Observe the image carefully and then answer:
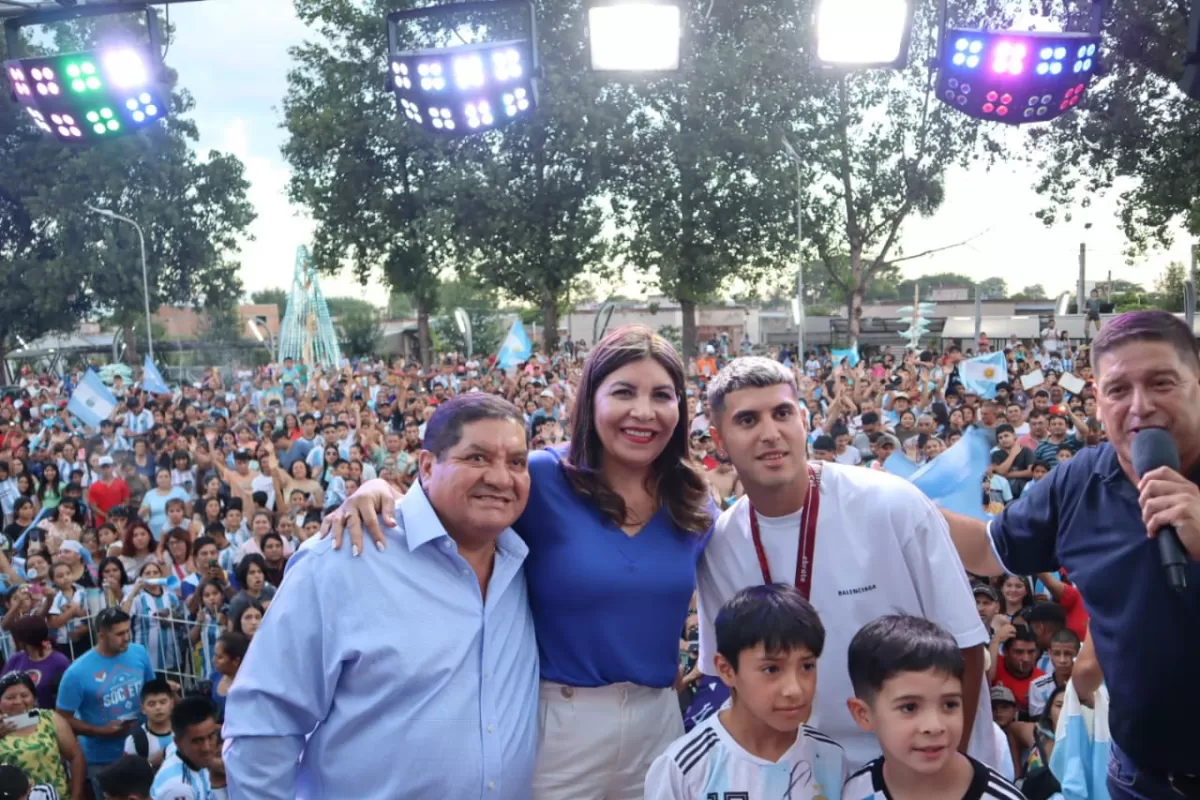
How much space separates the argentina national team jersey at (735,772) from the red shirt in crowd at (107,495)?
32.8ft

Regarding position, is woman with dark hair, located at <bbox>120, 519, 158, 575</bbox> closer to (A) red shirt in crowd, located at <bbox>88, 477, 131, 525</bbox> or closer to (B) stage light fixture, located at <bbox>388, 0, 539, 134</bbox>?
(A) red shirt in crowd, located at <bbox>88, 477, 131, 525</bbox>

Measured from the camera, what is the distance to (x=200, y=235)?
37.7m

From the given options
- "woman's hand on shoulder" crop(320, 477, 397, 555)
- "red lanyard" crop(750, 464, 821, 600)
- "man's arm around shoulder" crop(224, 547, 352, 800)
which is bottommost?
"man's arm around shoulder" crop(224, 547, 352, 800)

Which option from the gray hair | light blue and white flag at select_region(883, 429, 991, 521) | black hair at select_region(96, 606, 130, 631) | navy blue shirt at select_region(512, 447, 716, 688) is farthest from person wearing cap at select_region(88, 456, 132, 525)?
the gray hair

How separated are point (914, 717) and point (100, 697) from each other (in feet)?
17.8

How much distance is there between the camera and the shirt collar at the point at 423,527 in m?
2.41

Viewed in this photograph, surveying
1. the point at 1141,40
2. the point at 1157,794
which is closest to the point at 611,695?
the point at 1157,794

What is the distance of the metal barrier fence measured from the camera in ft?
23.0

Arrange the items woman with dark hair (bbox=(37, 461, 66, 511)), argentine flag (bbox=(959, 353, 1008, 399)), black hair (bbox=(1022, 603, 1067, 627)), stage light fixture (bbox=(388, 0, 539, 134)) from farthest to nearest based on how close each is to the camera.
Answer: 1. argentine flag (bbox=(959, 353, 1008, 399))
2. woman with dark hair (bbox=(37, 461, 66, 511))
3. stage light fixture (bbox=(388, 0, 539, 134))
4. black hair (bbox=(1022, 603, 1067, 627))

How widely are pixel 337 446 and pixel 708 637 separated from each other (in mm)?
9892

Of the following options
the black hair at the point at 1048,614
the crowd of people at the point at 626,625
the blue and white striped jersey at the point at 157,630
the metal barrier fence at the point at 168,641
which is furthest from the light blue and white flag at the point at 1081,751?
the blue and white striped jersey at the point at 157,630

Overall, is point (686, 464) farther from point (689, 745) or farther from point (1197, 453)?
point (1197, 453)

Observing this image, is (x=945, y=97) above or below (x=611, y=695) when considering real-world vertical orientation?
above

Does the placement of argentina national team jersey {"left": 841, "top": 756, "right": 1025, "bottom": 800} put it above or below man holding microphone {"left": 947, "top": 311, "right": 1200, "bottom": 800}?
below
